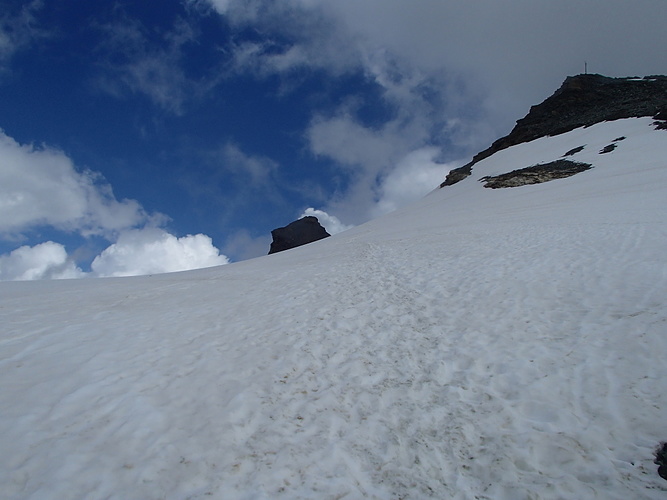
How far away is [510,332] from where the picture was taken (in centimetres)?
735

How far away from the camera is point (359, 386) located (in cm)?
605

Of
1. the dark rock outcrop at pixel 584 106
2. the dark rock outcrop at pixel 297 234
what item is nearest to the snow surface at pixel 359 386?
the dark rock outcrop at pixel 584 106

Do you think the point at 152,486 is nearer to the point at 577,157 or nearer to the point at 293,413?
the point at 293,413

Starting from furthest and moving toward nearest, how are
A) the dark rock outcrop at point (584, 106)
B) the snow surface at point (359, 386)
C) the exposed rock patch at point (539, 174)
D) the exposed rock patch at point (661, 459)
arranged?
1. the dark rock outcrop at point (584, 106)
2. the exposed rock patch at point (539, 174)
3. the snow surface at point (359, 386)
4. the exposed rock patch at point (661, 459)

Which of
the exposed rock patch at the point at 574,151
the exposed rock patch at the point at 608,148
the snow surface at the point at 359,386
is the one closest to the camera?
the snow surface at the point at 359,386

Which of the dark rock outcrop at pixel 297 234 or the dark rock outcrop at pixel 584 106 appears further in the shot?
the dark rock outcrop at pixel 297 234

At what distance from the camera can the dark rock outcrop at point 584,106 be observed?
4300 centimetres

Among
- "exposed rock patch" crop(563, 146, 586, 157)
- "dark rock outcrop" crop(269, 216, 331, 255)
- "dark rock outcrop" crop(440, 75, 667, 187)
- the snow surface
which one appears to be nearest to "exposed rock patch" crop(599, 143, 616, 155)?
"exposed rock patch" crop(563, 146, 586, 157)

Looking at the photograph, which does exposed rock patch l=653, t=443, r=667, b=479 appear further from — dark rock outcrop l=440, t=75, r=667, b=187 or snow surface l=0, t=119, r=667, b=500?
dark rock outcrop l=440, t=75, r=667, b=187

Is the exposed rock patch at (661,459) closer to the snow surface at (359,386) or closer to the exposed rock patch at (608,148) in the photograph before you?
the snow surface at (359,386)

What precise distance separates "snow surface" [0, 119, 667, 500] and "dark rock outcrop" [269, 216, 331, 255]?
188ft

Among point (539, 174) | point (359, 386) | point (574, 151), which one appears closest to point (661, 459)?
point (359, 386)

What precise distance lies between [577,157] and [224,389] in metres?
38.3

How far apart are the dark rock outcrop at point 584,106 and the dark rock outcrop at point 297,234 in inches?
1223
